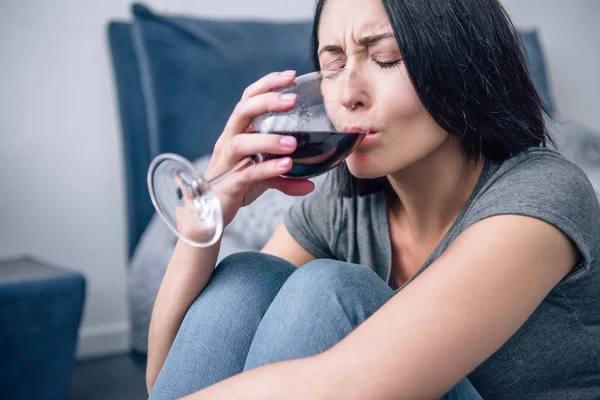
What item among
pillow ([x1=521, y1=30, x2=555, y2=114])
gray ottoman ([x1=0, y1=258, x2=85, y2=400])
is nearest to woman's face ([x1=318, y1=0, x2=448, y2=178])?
gray ottoman ([x1=0, y1=258, x2=85, y2=400])

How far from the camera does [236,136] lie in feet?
3.15

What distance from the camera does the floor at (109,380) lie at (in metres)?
2.14

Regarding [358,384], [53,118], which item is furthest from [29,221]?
[358,384]

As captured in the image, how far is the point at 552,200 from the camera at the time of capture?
0.88 meters

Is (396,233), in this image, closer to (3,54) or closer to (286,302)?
(286,302)

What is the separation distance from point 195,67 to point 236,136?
1.42 meters

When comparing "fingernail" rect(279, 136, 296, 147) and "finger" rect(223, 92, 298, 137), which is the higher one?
"finger" rect(223, 92, 298, 137)

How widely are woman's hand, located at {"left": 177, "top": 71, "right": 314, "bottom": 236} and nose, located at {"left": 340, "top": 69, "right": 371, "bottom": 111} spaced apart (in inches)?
2.6

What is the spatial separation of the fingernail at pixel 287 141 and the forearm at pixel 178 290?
242mm

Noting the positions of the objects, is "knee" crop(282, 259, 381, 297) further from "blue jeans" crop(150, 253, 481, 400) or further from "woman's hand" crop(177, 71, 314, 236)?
"woman's hand" crop(177, 71, 314, 236)

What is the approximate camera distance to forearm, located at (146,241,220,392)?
1.07 m

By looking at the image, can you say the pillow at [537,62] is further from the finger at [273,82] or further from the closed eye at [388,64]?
the finger at [273,82]

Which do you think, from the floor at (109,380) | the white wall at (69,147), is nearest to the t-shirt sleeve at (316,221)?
the floor at (109,380)

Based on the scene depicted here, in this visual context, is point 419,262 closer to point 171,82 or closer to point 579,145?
point 171,82
